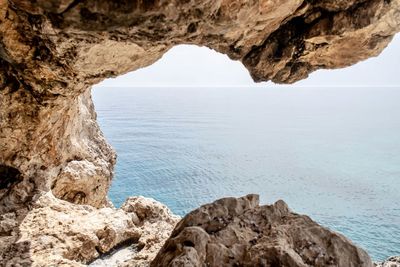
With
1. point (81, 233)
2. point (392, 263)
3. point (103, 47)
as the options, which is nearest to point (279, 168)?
point (392, 263)

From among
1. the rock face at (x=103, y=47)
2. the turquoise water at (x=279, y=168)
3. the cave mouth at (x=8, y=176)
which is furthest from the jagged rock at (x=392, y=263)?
the turquoise water at (x=279, y=168)

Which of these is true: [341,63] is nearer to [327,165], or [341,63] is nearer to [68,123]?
[68,123]

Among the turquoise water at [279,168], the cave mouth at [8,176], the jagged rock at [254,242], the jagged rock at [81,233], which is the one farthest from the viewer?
the turquoise water at [279,168]

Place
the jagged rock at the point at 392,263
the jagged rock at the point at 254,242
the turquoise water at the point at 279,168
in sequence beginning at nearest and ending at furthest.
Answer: the jagged rock at the point at 254,242
the jagged rock at the point at 392,263
the turquoise water at the point at 279,168

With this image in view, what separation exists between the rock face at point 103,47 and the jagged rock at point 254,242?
12.9 ft

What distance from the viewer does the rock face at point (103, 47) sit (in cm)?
534

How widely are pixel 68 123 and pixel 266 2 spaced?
880cm

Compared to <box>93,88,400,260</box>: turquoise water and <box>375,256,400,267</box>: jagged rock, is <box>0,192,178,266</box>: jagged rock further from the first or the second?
<box>93,88,400,260</box>: turquoise water

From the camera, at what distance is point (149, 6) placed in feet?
15.8

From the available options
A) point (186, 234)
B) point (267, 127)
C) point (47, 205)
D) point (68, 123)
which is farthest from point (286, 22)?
point (267, 127)

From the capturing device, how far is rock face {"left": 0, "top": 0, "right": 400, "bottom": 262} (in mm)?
5336

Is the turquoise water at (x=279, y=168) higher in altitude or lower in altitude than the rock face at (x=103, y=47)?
lower

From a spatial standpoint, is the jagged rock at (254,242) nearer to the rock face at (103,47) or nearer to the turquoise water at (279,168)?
the rock face at (103,47)

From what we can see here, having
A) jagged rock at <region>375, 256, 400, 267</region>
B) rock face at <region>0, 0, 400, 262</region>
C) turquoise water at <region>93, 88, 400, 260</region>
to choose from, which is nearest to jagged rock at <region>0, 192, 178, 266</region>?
rock face at <region>0, 0, 400, 262</region>
